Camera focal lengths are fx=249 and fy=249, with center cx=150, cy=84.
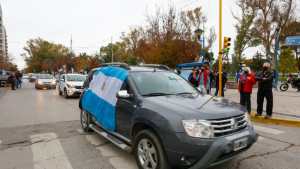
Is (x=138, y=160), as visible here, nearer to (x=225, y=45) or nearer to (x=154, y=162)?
(x=154, y=162)

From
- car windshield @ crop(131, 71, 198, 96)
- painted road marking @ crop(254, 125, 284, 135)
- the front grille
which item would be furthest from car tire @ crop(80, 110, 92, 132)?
painted road marking @ crop(254, 125, 284, 135)

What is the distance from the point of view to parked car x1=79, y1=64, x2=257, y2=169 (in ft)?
11.1

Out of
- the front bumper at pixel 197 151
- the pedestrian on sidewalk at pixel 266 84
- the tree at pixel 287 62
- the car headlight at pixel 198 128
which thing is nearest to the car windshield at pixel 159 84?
the car headlight at pixel 198 128

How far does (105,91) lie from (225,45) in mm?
9873

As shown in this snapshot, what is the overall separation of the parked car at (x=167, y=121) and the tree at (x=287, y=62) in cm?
4943

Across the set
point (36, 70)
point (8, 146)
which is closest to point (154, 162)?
point (8, 146)

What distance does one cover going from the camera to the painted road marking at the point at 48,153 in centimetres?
453

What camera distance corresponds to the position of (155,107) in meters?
3.85

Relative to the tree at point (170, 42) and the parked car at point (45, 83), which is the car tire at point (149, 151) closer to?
the tree at point (170, 42)

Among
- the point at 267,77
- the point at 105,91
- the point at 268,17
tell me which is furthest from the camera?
the point at 268,17

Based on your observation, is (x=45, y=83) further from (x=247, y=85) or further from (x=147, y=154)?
(x=147, y=154)

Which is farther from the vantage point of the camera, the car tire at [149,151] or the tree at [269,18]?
the tree at [269,18]

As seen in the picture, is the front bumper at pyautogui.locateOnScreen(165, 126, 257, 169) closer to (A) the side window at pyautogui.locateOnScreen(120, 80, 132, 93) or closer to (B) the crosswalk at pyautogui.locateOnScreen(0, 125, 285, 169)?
(B) the crosswalk at pyautogui.locateOnScreen(0, 125, 285, 169)

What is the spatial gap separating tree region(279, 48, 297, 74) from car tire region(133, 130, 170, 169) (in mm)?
50977
